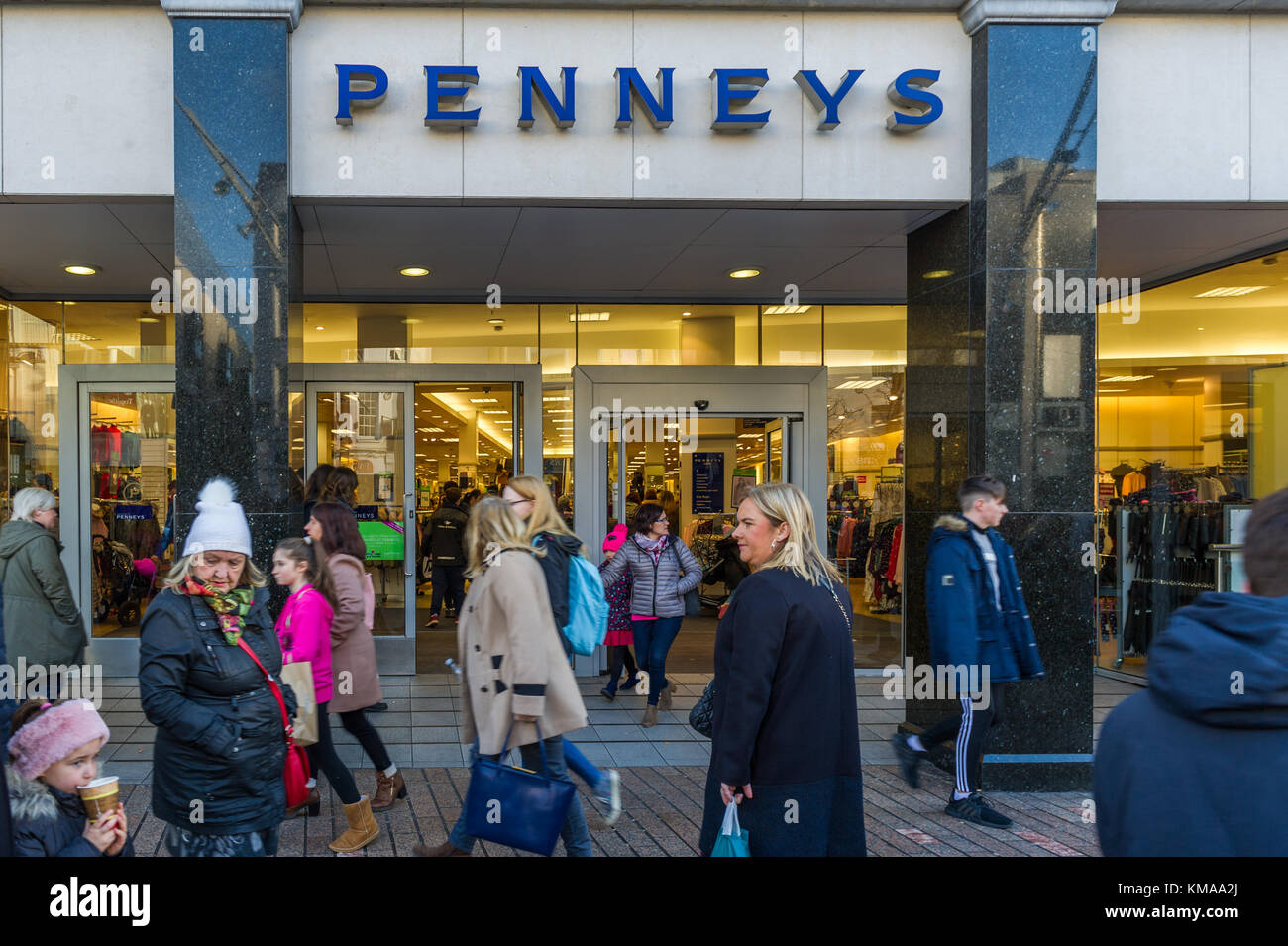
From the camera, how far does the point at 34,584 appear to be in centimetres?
585

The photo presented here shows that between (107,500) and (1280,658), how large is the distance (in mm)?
9962

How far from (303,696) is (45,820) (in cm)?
174

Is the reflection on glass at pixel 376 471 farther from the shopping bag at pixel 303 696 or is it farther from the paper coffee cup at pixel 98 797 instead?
the paper coffee cup at pixel 98 797

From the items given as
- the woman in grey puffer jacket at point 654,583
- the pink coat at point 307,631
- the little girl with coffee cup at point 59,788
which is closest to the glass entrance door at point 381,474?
the woman in grey puffer jacket at point 654,583

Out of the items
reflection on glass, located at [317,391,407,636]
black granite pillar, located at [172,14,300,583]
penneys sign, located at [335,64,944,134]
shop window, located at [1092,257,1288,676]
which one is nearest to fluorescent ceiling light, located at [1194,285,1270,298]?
shop window, located at [1092,257,1288,676]

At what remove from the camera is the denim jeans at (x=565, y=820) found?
4.04 meters

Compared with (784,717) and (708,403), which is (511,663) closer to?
(784,717)

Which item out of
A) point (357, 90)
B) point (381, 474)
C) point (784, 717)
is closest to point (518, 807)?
point (784, 717)

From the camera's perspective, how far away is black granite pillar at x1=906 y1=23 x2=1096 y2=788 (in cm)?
595

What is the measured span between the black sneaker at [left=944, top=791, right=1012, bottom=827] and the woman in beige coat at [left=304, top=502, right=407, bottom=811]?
10.5 feet

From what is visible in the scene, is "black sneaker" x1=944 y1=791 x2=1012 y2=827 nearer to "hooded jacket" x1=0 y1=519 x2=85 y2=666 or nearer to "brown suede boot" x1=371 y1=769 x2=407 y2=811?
"brown suede boot" x1=371 y1=769 x2=407 y2=811
